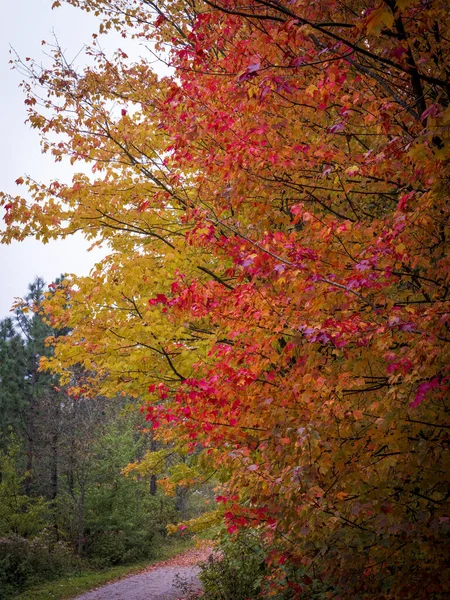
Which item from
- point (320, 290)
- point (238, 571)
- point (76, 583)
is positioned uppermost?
point (320, 290)

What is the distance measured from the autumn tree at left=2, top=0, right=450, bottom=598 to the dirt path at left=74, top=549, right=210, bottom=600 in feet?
30.1

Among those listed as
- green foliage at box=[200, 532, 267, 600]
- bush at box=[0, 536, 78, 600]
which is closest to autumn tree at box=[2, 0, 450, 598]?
green foliage at box=[200, 532, 267, 600]

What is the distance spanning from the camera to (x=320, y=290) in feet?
11.4

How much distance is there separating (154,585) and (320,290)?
1630 centimetres

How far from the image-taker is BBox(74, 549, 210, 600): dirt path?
14.1 metres

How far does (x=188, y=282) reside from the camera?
18.3 ft

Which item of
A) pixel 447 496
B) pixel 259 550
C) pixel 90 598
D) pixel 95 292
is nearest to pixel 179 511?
pixel 90 598

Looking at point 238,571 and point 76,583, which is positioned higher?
point 238,571

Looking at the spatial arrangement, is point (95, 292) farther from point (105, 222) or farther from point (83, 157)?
point (83, 157)

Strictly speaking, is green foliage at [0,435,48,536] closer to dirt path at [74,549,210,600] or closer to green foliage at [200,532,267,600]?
dirt path at [74,549,210,600]

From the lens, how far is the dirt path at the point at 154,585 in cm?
1412

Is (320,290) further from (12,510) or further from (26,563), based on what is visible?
(12,510)

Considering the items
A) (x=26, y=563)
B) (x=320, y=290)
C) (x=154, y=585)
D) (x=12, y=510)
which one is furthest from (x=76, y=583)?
(x=320, y=290)

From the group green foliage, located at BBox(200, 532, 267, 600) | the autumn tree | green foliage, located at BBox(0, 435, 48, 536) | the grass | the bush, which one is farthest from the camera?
green foliage, located at BBox(0, 435, 48, 536)
